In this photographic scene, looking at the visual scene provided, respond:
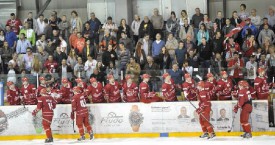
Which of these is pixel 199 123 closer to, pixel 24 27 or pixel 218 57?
pixel 218 57

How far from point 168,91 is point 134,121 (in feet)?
4.10

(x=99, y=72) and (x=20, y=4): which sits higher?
(x=20, y=4)

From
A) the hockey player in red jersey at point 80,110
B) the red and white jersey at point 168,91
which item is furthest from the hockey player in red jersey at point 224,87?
the hockey player in red jersey at point 80,110

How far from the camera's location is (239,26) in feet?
75.6

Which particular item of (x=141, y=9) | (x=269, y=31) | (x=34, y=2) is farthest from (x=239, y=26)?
(x=34, y=2)

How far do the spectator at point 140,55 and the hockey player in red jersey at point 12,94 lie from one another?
3.77 meters

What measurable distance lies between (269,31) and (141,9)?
6.14m

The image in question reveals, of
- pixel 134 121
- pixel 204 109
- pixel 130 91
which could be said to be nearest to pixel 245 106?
pixel 204 109

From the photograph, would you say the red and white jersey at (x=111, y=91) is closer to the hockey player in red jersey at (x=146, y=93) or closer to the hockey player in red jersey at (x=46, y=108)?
the hockey player in red jersey at (x=146, y=93)

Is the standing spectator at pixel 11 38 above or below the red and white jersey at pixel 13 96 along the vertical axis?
above

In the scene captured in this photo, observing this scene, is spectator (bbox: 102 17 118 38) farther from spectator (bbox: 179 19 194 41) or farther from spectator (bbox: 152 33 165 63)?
spectator (bbox: 179 19 194 41)

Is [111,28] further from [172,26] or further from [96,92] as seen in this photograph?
[96,92]

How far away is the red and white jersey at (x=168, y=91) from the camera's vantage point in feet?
68.3

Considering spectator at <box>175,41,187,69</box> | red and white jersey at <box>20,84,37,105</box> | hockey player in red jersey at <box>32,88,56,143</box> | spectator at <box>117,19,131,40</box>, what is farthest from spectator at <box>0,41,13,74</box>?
spectator at <box>175,41,187,69</box>
